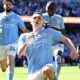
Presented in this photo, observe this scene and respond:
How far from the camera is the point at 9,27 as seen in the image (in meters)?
12.8

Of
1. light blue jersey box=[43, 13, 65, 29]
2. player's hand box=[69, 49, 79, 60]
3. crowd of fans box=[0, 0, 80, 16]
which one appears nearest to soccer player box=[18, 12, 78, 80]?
player's hand box=[69, 49, 79, 60]

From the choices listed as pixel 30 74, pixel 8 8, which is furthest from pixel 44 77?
pixel 8 8

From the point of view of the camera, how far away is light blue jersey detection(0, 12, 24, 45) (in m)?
12.7

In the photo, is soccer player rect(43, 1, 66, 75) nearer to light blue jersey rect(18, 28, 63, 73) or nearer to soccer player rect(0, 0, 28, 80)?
soccer player rect(0, 0, 28, 80)

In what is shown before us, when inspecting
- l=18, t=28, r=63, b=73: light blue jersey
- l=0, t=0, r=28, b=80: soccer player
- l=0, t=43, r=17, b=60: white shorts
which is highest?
l=18, t=28, r=63, b=73: light blue jersey

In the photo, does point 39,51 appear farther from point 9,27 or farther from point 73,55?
point 9,27

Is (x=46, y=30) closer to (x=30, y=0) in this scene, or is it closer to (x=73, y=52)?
(x=73, y=52)

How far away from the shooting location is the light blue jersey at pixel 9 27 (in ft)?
41.8

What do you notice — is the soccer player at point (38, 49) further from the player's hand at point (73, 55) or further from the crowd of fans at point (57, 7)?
the crowd of fans at point (57, 7)

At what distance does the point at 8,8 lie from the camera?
12.6 m

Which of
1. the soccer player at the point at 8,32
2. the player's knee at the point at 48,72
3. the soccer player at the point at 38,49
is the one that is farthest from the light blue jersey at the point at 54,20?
the player's knee at the point at 48,72

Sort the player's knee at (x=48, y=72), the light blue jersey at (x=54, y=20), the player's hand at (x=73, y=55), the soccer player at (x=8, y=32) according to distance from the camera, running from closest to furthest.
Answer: the player's hand at (x=73, y=55) < the player's knee at (x=48, y=72) < the soccer player at (x=8, y=32) < the light blue jersey at (x=54, y=20)

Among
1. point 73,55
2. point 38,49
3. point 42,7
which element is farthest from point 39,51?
point 42,7

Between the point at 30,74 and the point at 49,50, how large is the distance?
0.55 metres
